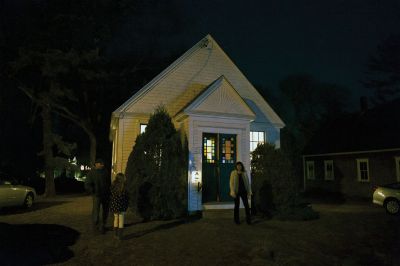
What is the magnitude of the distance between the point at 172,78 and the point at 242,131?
4.07 meters

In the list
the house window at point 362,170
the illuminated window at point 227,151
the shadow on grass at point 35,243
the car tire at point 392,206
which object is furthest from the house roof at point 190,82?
the house window at point 362,170

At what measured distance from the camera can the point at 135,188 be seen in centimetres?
1078

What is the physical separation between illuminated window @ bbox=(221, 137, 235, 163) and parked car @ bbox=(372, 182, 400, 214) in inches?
286

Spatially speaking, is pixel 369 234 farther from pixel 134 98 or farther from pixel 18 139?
pixel 18 139

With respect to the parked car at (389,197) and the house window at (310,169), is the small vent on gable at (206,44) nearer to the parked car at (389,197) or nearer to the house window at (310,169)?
the parked car at (389,197)

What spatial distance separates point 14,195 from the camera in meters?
13.8

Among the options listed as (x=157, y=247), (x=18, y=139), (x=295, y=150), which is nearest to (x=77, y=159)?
(x=18, y=139)

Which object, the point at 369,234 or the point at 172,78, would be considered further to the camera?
the point at 172,78

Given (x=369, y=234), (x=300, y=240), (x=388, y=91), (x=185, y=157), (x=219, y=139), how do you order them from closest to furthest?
(x=300, y=240) → (x=369, y=234) → (x=185, y=157) → (x=219, y=139) → (x=388, y=91)

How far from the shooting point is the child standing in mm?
7980

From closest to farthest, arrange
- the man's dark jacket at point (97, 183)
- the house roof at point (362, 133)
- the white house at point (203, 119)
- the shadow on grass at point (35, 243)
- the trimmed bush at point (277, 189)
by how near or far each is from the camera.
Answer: the shadow on grass at point (35, 243) < the man's dark jacket at point (97, 183) < the trimmed bush at point (277, 189) < the white house at point (203, 119) < the house roof at point (362, 133)

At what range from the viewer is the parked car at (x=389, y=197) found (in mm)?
14047

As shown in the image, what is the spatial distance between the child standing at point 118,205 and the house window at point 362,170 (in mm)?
19136

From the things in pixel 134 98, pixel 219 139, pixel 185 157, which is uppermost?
pixel 134 98
